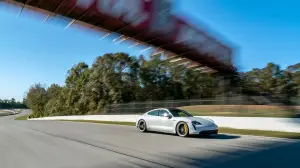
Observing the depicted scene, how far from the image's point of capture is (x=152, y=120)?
12656 millimetres

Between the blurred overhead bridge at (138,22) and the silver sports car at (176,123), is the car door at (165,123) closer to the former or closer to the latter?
the silver sports car at (176,123)

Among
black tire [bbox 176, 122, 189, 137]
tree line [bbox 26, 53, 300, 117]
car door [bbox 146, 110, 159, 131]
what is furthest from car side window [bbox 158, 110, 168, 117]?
tree line [bbox 26, 53, 300, 117]

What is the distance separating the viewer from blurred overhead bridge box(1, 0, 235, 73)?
8.93m

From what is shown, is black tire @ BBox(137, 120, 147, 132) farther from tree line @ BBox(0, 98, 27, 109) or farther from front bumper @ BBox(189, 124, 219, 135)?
tree line @ BBox(0, 98, 27, 109)

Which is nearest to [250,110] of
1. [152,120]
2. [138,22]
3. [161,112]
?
[161,112]

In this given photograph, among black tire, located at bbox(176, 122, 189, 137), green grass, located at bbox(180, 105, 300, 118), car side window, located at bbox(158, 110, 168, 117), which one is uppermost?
green grass, located at bbox(180, 105, 300, 118)

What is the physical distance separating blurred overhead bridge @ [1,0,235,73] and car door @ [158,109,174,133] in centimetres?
327

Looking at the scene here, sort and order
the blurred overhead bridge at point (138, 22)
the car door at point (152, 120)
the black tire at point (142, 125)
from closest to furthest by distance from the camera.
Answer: the blurred overhead bridge at point (138, 22) < the car door at point (152, 120) < the black tire at point (142, 125)

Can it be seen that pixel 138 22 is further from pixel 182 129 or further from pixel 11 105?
pixel 11 105

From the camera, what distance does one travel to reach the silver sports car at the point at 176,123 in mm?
10398

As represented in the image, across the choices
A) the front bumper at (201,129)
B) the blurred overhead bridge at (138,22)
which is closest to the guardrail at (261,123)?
the blurred overhead bridge at (138,22)

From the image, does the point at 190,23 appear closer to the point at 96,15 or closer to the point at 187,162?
the point at 96,15

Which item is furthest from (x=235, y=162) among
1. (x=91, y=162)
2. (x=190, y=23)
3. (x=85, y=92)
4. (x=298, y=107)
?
(x=85, y=92)

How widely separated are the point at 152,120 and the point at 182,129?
84.5 inches
